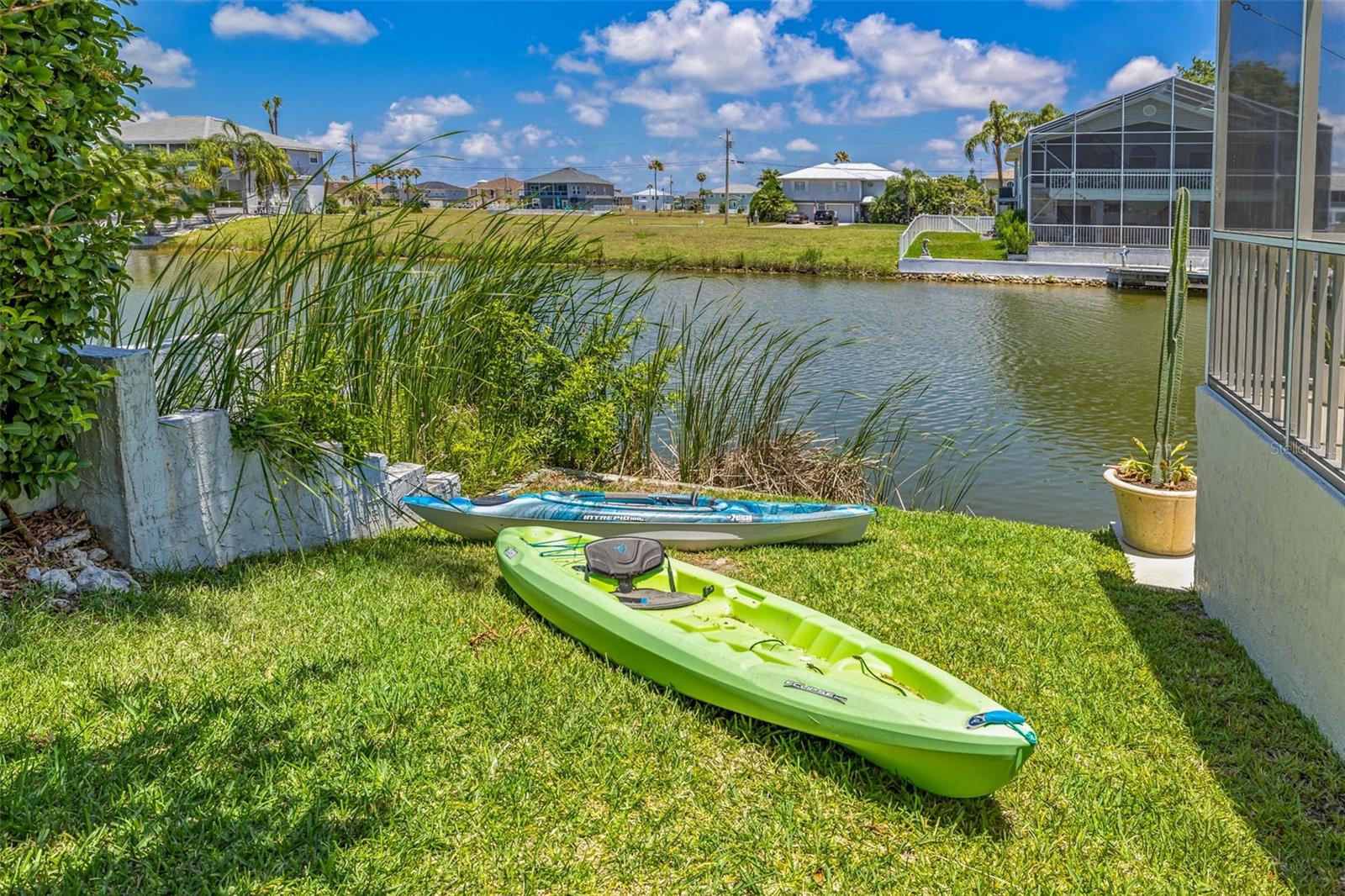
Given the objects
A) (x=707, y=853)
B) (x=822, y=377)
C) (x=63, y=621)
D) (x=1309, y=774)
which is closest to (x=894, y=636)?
(x=1309, y=774)

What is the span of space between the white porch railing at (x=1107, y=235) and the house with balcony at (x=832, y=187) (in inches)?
1468

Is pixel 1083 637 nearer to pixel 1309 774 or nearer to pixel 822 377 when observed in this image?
pixel 1309 774

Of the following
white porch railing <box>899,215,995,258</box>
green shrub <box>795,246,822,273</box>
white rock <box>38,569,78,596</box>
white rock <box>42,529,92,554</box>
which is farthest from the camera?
white porch railing <box>899,215,995,258</box>

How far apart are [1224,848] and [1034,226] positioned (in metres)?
38.9

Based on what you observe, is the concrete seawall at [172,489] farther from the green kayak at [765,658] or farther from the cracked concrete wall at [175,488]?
the green kayak at [765,658]

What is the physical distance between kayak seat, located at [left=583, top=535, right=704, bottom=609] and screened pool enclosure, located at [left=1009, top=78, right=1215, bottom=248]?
35.0 metres

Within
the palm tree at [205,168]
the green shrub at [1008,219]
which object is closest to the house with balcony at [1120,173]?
the green shrub at [1008,219]

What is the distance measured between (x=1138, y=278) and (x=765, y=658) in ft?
112

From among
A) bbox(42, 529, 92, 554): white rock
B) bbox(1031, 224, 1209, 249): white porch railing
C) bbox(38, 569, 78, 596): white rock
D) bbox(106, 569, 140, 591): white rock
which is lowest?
bbox(106, 569, 140, 591): white rock

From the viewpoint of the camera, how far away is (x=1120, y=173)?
36.9 m

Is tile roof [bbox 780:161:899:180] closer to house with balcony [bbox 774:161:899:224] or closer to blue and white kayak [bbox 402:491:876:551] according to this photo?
house with balcony [bbox 774:161:899:224]

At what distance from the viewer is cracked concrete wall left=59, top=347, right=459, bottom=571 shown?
16.4 feet

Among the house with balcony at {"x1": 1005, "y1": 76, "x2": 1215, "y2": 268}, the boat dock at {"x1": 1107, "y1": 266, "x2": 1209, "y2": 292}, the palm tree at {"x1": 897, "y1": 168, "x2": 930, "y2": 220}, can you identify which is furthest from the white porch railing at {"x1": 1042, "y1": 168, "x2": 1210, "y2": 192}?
the palm tree at {"x1": 897, "y1": 168, "x2": 930, "y2": 220}

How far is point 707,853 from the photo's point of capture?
3.22 m
